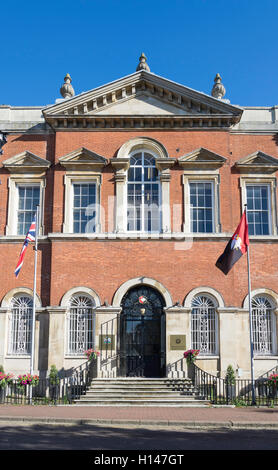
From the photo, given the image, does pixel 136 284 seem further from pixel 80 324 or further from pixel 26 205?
pixel 26 205

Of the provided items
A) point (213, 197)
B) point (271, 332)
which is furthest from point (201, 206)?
point (271, 332)

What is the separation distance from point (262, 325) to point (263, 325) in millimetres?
39

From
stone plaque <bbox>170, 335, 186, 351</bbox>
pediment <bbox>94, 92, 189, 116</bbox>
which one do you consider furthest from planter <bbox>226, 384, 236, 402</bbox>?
pediment <bbox>94, 92, 189, 116</bbox>

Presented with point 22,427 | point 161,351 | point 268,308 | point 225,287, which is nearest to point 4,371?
point 161,351

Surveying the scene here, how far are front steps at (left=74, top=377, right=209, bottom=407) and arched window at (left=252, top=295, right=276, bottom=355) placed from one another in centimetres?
357

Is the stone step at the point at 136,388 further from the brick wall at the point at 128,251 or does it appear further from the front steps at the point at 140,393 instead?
the brick wall at the point at 128,251

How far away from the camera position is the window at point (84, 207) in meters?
20.9

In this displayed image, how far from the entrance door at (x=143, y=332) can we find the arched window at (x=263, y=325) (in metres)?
3.71

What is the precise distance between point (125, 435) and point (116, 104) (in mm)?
14090

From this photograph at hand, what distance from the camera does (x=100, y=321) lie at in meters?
19.9

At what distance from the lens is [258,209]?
21375 mm

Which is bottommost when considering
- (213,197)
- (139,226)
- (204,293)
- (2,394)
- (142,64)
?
(2,394)

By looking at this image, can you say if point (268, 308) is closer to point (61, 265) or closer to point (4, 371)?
point (61, 265)

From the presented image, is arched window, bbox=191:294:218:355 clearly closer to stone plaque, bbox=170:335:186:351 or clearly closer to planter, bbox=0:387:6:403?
stone plaque, bbox=170:335:186:351
